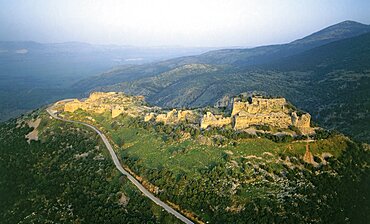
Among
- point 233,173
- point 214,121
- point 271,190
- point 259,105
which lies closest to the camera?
point 271,190

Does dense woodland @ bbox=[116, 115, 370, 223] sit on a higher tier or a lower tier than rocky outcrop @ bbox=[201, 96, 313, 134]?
lower

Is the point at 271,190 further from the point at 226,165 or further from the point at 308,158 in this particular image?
the point at 308,158

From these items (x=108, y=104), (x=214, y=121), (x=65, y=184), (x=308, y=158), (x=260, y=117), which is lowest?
(x=65, y=184)

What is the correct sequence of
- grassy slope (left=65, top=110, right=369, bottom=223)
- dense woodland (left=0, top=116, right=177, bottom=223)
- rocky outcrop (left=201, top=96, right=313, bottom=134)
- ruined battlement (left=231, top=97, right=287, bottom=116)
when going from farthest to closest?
1. ruined battlement (left=231, top=97, right=287, bottom=116)
2. rocky outcrop (left=201, top=96, right=313, bottom=134)
3. dense woodland (left=0, top=116, right=177, bottom=223)
4. grassy slope (left=65, top=110, right=369, bottom=223)

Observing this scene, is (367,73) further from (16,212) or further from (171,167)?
(16,212)

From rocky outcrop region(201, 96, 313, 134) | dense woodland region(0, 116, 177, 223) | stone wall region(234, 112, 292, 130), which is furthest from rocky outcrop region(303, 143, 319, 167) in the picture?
dense woodland region(0, 116, 177, 223)

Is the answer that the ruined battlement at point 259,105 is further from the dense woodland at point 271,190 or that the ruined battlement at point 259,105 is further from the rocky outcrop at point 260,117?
the dense woodland at point 271,190

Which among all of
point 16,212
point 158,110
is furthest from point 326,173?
point 16,212

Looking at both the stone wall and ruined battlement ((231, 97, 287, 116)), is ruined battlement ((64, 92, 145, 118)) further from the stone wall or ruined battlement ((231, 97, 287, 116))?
the stone wall

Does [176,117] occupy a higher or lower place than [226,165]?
higher

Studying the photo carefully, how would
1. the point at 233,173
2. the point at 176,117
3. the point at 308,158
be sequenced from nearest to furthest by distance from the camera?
the point at 233,173, the point at 308,158, the point at 176,117

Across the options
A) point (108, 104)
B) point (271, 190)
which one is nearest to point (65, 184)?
point (271, 190)
